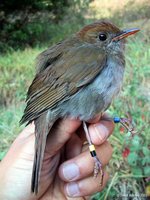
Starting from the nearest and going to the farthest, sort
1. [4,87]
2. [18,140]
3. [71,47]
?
[71,47]
[18,140]
[4,87]

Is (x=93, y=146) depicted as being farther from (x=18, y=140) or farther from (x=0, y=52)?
(x=0, y=52)

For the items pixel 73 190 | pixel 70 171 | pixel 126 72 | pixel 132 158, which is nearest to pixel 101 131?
pixel 70 171

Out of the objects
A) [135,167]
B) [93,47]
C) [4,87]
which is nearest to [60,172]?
[93,47]

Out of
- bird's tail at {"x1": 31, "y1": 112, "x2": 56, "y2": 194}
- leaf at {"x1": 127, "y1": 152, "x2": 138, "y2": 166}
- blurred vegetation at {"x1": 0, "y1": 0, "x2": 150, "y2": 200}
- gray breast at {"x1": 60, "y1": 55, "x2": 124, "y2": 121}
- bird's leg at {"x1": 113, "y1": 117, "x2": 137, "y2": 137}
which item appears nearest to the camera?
bird's tail at {"x1": 31, "y1": 112, "x2": 56, "y2": 194}

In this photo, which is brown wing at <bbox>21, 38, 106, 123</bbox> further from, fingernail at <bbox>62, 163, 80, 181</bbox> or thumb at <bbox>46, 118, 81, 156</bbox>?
A: fingernail at <bbox>62, 163, 80, 181</bbox>

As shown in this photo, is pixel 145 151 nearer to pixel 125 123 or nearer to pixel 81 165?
pixel 125 123

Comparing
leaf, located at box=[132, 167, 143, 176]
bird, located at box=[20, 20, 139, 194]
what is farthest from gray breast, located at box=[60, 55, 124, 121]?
leaf, located at box=[132, 167, 143, 176]
